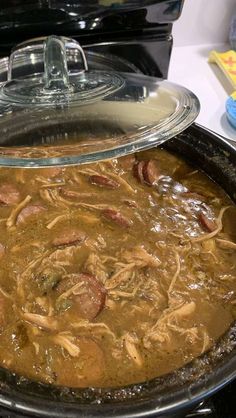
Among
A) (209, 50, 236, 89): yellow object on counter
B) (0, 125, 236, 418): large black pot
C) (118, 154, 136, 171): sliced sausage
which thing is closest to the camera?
(0, 125, 236, 418): large black pot

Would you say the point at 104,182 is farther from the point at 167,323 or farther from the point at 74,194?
the point at 167,323

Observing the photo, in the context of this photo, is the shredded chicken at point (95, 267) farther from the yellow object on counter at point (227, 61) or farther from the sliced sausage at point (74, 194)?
the yellow object on counter at point (227, 61)

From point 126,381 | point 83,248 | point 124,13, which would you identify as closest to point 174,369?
point 126,381

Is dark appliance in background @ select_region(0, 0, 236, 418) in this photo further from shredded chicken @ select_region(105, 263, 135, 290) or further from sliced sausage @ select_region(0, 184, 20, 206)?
→ shredded chicken @ select_region(105, 263, 135, 290)

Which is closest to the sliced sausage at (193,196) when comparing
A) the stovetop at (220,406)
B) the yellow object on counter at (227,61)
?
the stovetop at (220,406)

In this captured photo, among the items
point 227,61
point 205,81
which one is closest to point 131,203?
point 205,81

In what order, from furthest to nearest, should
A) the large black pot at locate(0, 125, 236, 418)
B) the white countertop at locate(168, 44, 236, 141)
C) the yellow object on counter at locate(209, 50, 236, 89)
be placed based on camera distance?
the yellow object on counter at locate(209, 50, 236, 89) → the white countertop at locate(168, 44, 236, 141) → the large black pot at locate(0, 125, 236, 418)

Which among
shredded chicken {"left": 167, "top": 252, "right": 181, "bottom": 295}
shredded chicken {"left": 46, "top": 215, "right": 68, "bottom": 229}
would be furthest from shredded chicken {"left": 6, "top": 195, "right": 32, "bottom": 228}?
shredded chicken {"left": 167, "top": 252, "right": 181, "bottom": 295}
